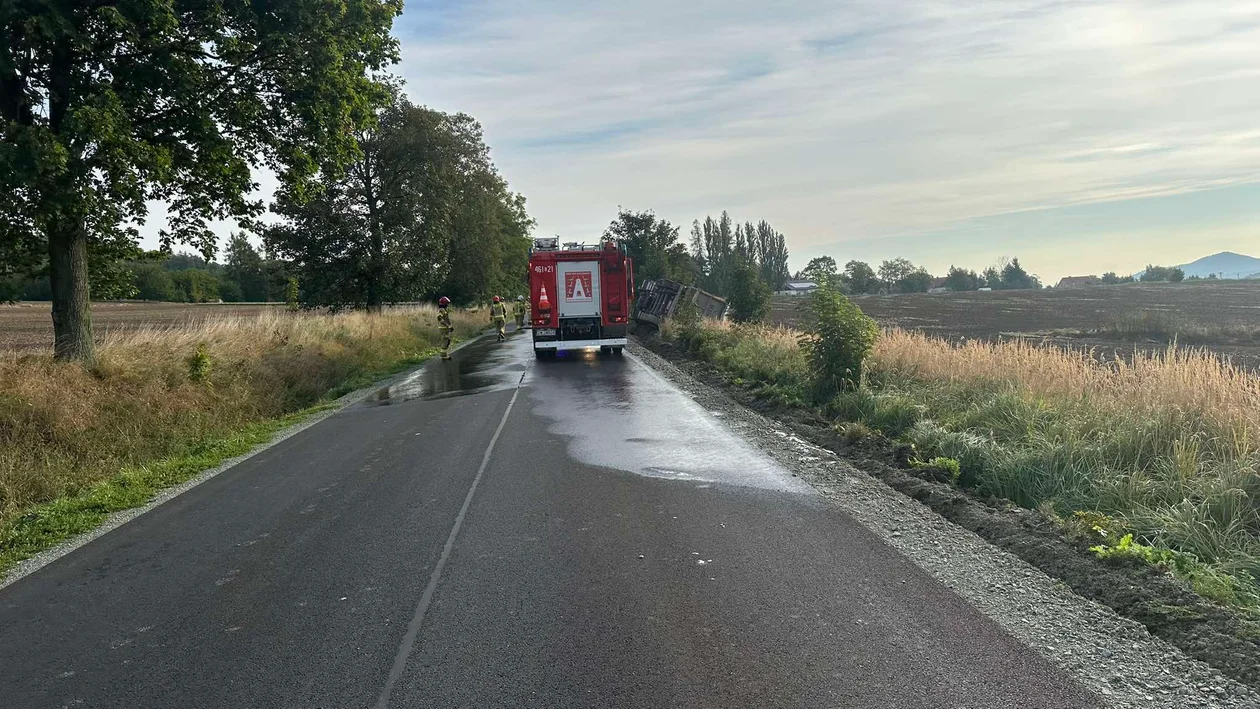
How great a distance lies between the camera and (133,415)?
35.8 feet

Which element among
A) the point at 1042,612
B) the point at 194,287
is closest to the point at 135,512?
the point at 1042,612

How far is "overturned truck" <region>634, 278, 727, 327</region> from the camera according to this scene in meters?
31.3

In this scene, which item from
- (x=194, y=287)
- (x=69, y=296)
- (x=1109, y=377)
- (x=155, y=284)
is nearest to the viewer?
(x=1109, y=377)

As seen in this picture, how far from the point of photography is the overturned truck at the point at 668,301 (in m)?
31.3

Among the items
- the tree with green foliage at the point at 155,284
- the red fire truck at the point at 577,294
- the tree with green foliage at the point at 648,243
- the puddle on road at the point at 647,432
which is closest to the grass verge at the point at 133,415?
the puddle on road at the point at 647,432

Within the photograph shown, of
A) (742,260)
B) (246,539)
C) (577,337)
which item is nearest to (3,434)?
(246,539)

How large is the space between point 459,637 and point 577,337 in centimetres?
1884

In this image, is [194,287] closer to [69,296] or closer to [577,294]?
[577,294]

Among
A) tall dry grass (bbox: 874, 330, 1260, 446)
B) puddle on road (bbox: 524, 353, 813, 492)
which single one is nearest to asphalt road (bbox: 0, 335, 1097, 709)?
puddle on road (bbox: 524, 353, 813, 492)

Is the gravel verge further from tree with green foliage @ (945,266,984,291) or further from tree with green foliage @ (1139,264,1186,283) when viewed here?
tree with green foliage @ (945,266,984,291)

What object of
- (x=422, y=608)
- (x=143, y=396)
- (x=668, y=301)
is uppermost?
(x=668, y=301)

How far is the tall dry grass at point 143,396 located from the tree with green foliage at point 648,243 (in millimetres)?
27014

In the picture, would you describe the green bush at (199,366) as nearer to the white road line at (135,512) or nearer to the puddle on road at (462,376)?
the white road line at (135,512)

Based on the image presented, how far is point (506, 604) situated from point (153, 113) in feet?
36.2
